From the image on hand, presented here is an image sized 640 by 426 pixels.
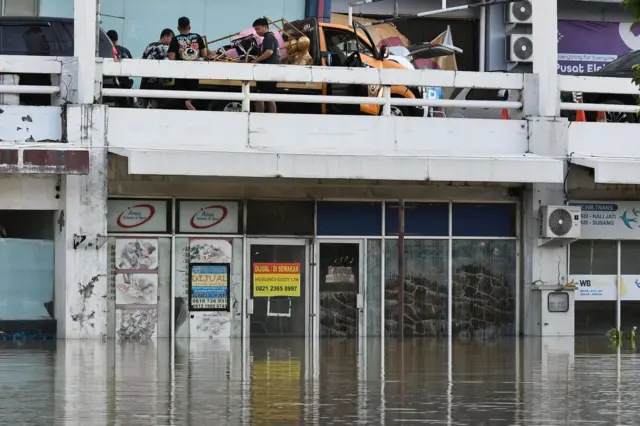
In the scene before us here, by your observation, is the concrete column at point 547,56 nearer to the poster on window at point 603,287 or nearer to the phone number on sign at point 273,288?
the poster on window at point 603,287

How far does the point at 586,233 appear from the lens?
27547 mm

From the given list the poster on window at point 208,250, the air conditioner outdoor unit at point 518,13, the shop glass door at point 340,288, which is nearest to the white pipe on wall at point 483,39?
the air conditioner outdoor unit at point 518,13

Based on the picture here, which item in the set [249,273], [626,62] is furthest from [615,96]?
[249,273]

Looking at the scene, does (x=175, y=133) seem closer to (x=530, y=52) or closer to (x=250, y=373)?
(x=250, y=373)

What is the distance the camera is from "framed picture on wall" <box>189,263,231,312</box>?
2605 centimetres

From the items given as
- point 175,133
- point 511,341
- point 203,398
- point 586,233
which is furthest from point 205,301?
point 203,398

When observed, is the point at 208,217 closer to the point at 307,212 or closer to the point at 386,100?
the point at 307,212

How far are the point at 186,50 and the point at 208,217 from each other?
2.95 m

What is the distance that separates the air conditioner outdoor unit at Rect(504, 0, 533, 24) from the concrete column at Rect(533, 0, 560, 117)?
372 inches

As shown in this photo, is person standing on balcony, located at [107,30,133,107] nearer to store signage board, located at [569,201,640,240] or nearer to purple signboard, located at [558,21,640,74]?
store signage board, located at [569,201,640,240]

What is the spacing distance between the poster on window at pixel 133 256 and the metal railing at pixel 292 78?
2536 millimetres

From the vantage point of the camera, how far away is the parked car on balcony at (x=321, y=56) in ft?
86.8

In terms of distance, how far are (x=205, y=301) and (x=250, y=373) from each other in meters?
8.74

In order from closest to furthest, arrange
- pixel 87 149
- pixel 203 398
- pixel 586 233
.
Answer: pixel 203 398
pixel 87 149
pixel 586 233
